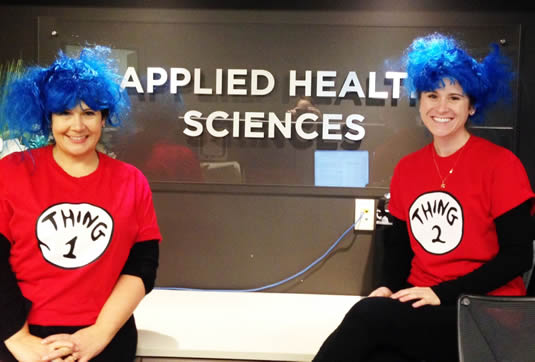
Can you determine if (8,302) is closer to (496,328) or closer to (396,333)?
(396,333)

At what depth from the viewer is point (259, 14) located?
300cm

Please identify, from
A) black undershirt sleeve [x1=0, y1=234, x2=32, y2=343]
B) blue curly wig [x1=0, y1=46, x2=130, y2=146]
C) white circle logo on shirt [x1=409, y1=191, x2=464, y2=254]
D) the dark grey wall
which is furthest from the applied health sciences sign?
black undershirt sleeve [x1=0, y1=234, x2=32, y2=343]

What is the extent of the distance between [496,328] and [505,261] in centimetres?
30

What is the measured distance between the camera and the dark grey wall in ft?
9.78

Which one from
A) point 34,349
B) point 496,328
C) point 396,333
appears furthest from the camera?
point 396,333

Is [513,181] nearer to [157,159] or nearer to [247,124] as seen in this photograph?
[247,124]

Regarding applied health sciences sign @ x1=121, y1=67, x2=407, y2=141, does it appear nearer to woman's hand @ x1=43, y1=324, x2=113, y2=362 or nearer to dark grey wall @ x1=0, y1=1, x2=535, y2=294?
dark grey wall @ x1=0, y1=1, x2=535, y2=294

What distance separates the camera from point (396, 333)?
195 cm

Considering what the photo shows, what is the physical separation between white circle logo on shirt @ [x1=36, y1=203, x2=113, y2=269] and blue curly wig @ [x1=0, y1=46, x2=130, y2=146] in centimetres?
29

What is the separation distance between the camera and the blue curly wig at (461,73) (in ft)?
6.77

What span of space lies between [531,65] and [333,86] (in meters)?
0.98

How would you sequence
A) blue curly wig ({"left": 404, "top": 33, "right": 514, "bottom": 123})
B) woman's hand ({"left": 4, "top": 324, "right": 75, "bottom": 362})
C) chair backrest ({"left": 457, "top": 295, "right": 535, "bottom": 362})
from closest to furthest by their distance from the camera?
chair backrest ({"left": 457, "top": 295, "right": 535, "bottom": 362})
woman's hand ({"left": 4, "top": 324, "right": 75, "bottom": 362})
blue curly wig ({"left": 404, "top": 33, "right": 514, "bottom": 123})

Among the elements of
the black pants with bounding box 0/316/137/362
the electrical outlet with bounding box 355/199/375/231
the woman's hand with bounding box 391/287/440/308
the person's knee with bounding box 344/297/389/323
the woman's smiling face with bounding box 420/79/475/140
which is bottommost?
the black pants with bounding box 0/316/137/362

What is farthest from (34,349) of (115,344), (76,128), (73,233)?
(76,128)
